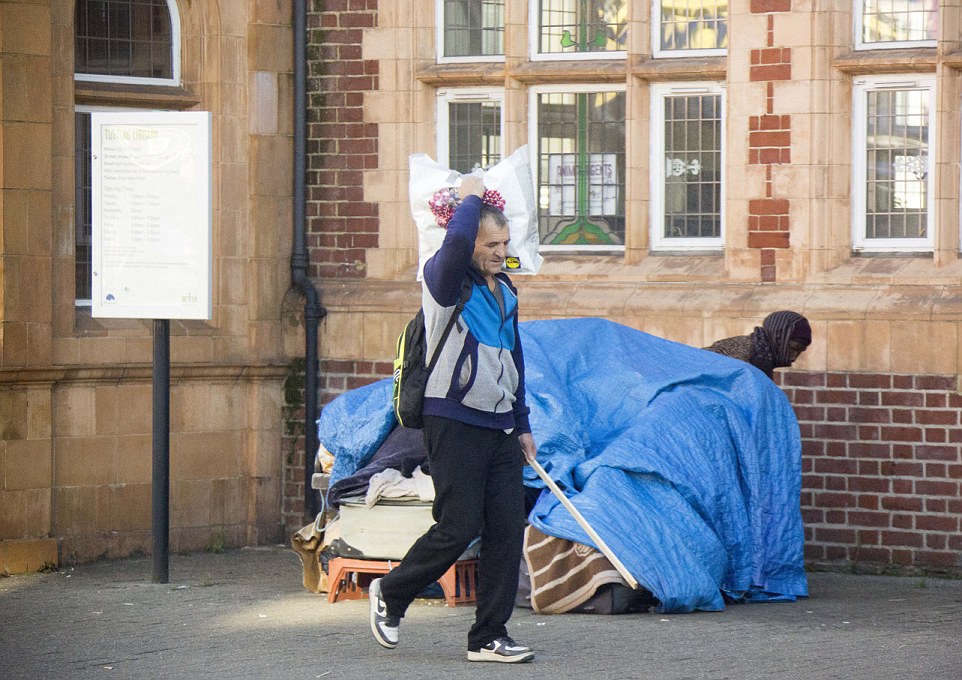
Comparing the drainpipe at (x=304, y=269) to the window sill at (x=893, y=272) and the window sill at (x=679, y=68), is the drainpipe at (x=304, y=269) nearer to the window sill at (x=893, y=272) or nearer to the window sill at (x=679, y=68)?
the window sill at (x=679, y=68)

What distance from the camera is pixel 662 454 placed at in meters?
8.18

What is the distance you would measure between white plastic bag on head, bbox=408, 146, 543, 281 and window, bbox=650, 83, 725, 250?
3.39 meters

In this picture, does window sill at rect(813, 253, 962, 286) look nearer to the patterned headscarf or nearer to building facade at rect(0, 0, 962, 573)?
building facade at rect(0, 0, 962, 573)

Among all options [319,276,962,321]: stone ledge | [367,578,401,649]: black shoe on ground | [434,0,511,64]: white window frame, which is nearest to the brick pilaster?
[319,276,962,321]: stone ledge

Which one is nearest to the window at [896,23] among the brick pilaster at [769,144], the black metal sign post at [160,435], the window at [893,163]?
the window at [893,163]

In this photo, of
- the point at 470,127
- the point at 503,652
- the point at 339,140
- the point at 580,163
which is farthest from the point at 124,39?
the point at 503,652

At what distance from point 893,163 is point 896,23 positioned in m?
0.81

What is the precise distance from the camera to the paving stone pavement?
6.54 metres

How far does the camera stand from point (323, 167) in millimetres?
11094

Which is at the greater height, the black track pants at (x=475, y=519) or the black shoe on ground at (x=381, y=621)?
the black track pants at (x=475, y=519)

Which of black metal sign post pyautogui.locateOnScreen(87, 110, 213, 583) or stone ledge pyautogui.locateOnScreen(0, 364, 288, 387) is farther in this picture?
stone ledge pyautogui.locateOnScreen(0, 364, 288, 387)

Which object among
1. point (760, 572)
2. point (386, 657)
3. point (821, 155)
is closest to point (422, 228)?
point (386, 657)

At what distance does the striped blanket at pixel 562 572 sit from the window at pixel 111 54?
385 cm

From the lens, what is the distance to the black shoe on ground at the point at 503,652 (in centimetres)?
657
